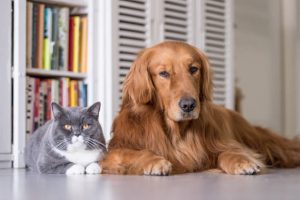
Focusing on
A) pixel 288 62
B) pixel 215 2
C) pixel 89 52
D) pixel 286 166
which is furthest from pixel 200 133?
pixel 288 62

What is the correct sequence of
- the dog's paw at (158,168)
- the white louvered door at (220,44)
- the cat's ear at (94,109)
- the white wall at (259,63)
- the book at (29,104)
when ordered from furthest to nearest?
the white wall at (259,63), the white louvered door at (220,44), the book at (29,104), the cat's ear at (94,109), the dog's paw at (158,168)

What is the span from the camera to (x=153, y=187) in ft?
6.16

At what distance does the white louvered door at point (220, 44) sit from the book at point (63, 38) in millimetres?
1017

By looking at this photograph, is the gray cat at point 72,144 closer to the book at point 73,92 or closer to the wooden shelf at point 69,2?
the book at point 73,92

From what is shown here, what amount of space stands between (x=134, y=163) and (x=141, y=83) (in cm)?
36

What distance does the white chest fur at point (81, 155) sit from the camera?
7.96 feet

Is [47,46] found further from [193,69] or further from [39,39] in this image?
[193,69]

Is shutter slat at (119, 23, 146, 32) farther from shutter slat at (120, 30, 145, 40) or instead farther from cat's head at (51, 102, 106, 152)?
cat's head at (51, 102, 106, 152)

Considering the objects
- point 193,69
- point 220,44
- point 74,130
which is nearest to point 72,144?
point 74,130

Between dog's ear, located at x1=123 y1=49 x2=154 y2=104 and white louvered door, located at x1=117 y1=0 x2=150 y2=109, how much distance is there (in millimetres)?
822

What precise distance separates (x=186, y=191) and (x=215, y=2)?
242cm

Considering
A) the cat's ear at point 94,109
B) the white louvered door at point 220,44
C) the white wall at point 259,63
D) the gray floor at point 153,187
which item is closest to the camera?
the gray floor at point 153,187

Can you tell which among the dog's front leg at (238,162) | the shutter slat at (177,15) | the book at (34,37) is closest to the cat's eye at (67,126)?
the dog's front leg at (238,162)

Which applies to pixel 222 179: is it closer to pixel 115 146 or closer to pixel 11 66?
pixel 115 146
